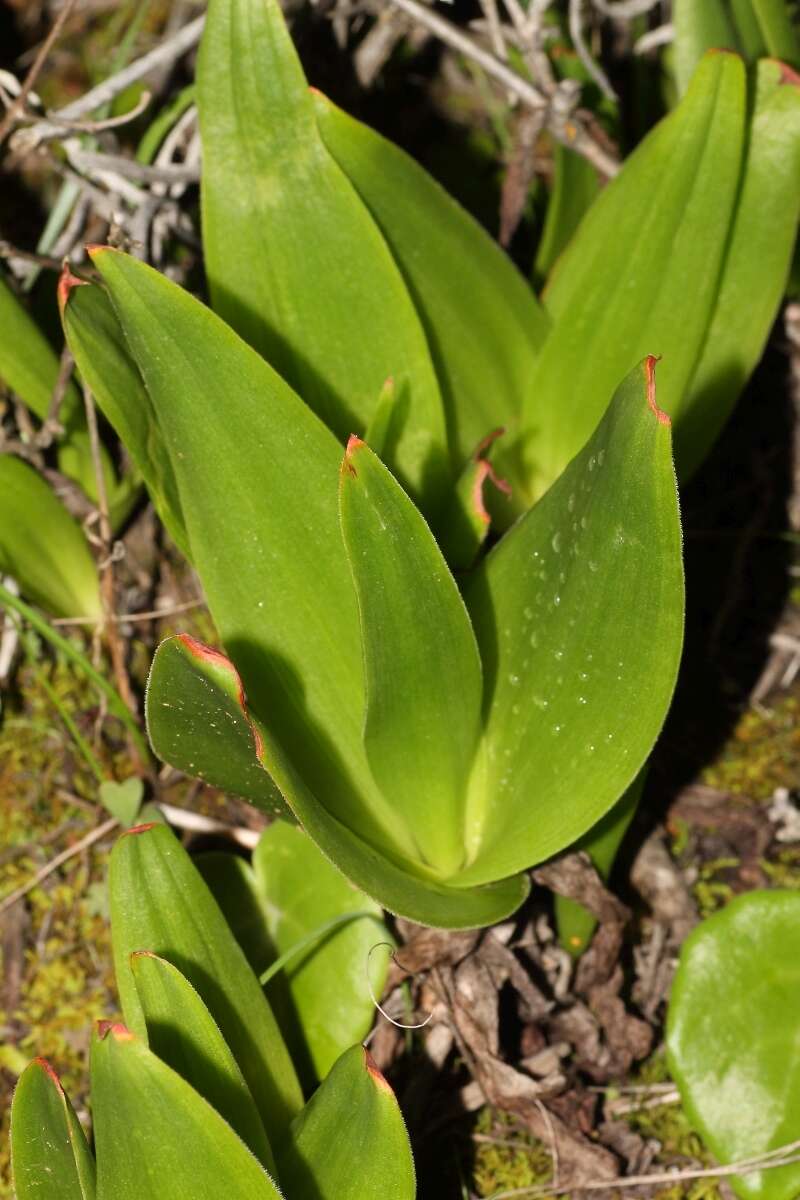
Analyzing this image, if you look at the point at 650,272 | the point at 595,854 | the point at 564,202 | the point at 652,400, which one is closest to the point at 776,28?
the point at 564,202

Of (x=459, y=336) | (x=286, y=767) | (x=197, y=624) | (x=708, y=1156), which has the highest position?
(x=459, y=336)

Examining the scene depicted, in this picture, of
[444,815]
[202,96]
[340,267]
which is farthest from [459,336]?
[444,815]

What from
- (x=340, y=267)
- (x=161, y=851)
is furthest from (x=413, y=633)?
(x=340, y=267)

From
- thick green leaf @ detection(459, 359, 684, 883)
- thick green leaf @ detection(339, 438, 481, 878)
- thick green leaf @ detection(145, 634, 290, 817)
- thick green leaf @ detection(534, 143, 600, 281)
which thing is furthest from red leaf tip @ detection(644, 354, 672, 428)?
thick green leaf @ detection(534, 143, 600, 281)

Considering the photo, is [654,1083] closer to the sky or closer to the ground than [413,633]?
closer to the ground

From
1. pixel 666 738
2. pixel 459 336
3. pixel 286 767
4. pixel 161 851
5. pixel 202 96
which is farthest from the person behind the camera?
pixel 666 738

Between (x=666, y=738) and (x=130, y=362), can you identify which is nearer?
(x=130, y=362)

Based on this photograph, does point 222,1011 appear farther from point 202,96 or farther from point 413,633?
point 202,96

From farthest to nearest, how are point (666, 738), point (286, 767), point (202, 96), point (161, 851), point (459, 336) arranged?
point (666, 738)
point (459, 336)
point (202, 96)
point (161, 851)
point (286, 767)

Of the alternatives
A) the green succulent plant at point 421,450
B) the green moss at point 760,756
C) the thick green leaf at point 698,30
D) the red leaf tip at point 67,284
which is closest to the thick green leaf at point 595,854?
the green succulent plant at point 421,450
